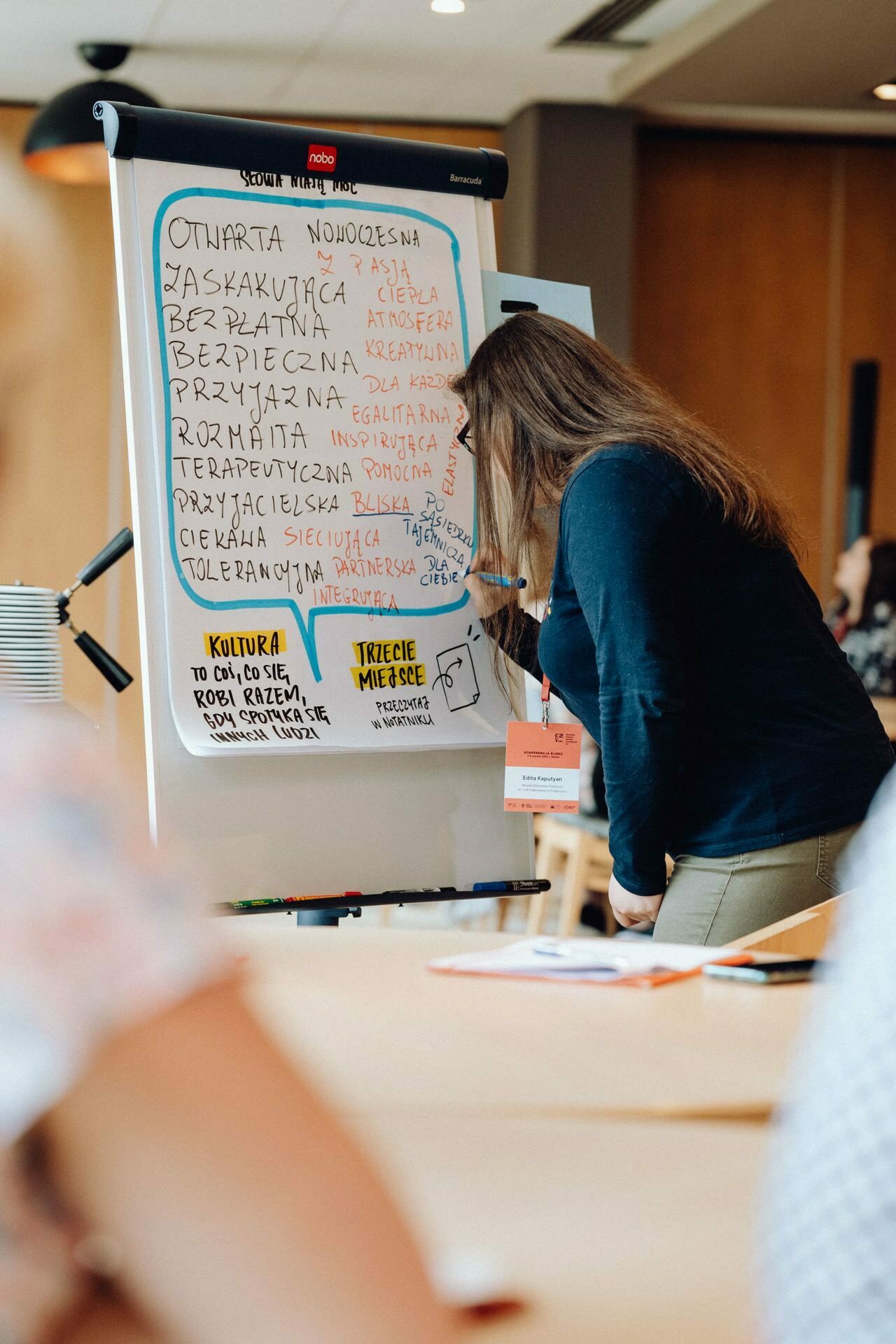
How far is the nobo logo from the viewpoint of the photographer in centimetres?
219

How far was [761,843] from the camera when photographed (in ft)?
5.94

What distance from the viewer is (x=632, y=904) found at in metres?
1.95

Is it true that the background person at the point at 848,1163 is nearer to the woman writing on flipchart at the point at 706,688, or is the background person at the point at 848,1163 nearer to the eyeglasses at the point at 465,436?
the woman writing on flipchart at the point at 706,688

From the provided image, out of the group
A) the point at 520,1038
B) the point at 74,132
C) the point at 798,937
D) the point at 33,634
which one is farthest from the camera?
the point at 74,132

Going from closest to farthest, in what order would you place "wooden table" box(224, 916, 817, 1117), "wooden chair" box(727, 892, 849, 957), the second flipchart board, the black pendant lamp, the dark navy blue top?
"wooden table" box(224, 916, 817, 1117) < "wooden chair" box(727, 892, 849, 957) < the dark navy blue top < the second flipchart board < the black pendant lamp

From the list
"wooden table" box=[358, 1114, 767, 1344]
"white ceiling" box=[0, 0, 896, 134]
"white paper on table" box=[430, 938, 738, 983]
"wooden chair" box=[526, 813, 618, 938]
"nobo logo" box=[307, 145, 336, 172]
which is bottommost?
"wooden chair" box=[526, 813, 618, 938]

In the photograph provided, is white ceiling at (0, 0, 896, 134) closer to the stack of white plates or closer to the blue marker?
the stack of white plates

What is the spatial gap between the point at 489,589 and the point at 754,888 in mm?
678

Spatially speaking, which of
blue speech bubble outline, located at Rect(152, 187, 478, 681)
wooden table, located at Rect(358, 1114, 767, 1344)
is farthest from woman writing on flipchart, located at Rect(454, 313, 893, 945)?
wooden table, located at Rect(358, 1114, 767, 1344)

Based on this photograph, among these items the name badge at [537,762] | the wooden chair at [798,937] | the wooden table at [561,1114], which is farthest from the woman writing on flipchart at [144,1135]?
the name badge at [537,762]

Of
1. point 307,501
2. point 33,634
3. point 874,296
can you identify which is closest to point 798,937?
point 307,501

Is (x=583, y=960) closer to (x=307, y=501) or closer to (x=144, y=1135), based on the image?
(x=307, y=501)

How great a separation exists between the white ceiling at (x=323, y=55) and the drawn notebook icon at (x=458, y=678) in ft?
10.2

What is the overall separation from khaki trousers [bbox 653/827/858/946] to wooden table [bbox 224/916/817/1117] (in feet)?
1.40
